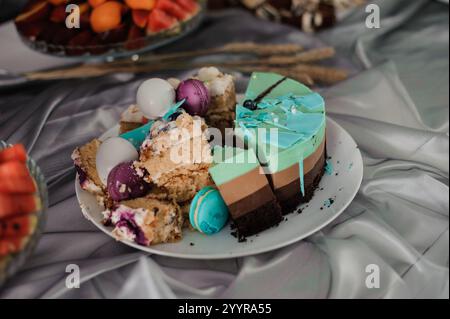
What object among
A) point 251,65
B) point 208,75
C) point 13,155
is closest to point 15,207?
point 13,155

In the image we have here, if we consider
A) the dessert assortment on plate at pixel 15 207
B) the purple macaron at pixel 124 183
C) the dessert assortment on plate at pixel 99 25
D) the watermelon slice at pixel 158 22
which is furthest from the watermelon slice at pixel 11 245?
the watermelon slice at pixel 158 22

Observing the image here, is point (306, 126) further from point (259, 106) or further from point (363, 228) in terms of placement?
point (363, 228)

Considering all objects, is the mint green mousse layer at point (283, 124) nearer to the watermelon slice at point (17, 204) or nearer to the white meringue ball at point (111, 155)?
the white meringue ball at point (111, 155)

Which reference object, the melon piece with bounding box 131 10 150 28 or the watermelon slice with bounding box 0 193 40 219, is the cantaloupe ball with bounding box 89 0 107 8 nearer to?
the melon piece with bounding box 131 10 150 28

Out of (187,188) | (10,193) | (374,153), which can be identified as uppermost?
(10,193)

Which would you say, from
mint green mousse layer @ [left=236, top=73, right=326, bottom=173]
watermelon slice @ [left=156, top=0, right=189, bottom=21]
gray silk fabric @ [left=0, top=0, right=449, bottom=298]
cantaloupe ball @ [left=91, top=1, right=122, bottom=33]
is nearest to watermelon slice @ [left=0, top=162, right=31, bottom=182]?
gray silk fabric @ [left=0, top=0, right=449, bottom=298]

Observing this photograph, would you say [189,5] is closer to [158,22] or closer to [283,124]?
[158,22]
